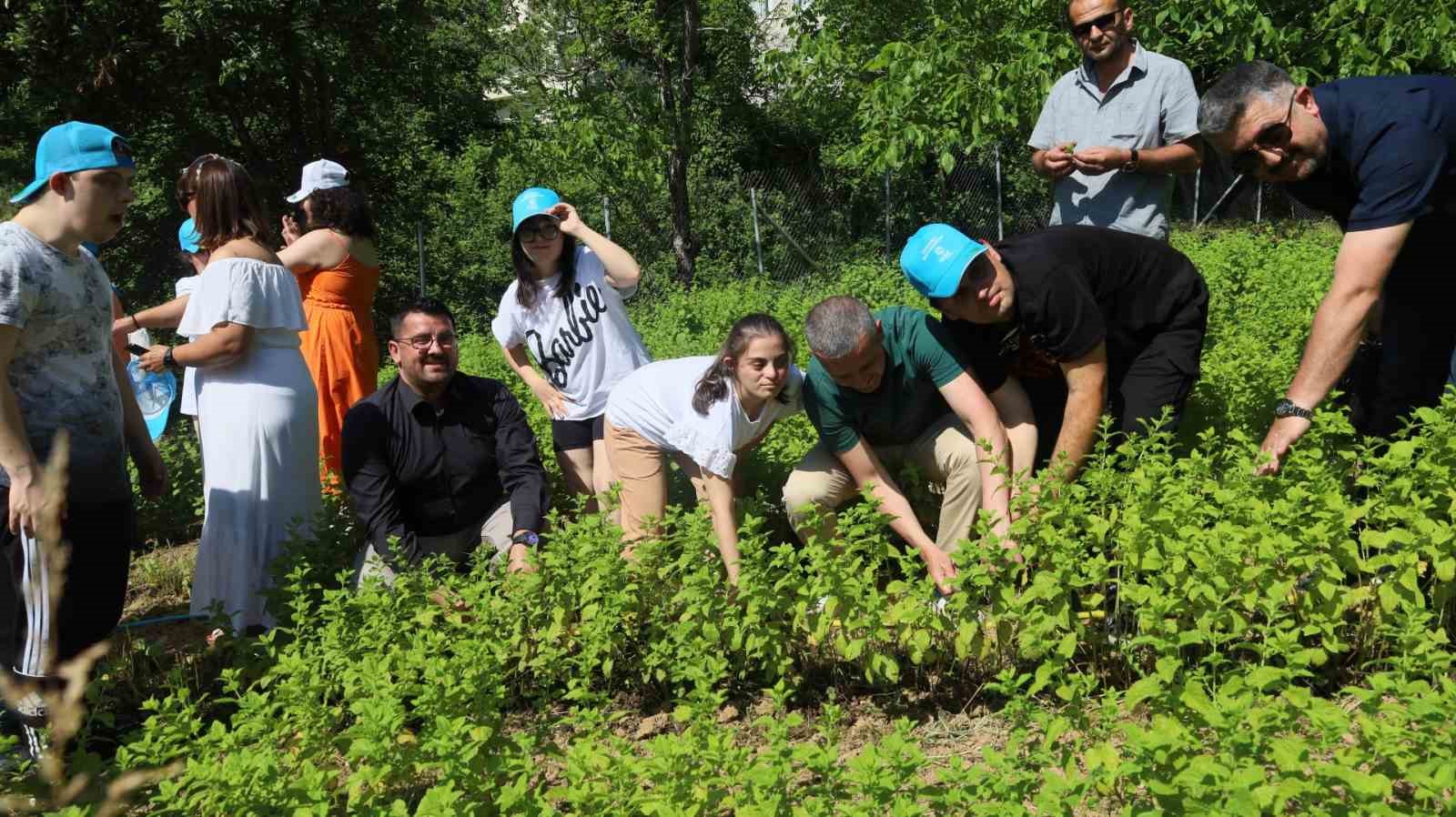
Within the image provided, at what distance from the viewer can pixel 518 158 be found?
17.0 meters

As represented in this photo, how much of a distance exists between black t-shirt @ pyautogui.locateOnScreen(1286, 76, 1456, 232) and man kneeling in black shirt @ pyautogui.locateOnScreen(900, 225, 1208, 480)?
0.70 m

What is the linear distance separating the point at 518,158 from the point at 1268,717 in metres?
15.7

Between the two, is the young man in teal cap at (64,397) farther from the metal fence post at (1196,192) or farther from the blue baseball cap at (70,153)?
the metal fence post at (1196,192)

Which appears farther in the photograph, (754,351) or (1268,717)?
(754,351)

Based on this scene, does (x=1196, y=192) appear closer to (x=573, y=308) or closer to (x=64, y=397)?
(x=573, y=308)

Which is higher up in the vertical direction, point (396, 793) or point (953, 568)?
point (953, 568)

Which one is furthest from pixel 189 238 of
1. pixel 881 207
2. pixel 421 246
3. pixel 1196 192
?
pixel 1196 192

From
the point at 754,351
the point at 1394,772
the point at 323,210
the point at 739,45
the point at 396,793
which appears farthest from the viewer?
the point at 739,45

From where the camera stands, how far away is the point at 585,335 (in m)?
4.80

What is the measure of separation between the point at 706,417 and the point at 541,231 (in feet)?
3.79

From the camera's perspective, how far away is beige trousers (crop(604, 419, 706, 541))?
14.7 ft

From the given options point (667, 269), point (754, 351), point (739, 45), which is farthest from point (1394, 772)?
point (739, 45)

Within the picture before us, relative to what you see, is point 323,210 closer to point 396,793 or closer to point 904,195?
point 396,793

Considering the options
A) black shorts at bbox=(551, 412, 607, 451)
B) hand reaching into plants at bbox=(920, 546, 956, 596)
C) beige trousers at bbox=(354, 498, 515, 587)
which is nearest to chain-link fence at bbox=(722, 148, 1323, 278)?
black shorts at bbox=(551, 412, 607, 451)
